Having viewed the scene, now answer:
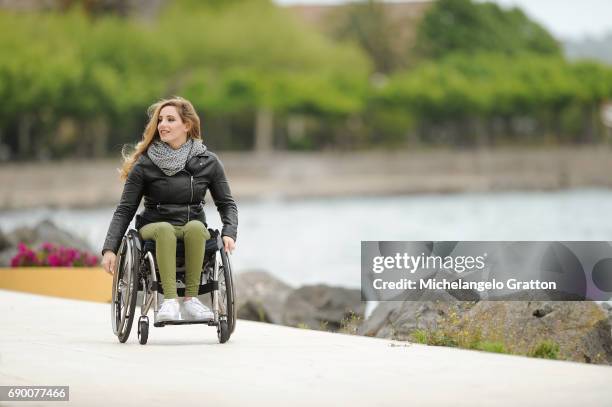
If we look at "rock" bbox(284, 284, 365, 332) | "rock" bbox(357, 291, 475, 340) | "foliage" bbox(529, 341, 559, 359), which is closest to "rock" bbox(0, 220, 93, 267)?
"rock" bbox(284, 284, 365, 332)

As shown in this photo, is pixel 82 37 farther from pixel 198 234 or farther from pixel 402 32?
pixel 198 234

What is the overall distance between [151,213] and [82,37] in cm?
9426

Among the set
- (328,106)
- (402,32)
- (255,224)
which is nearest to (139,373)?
(255,224)

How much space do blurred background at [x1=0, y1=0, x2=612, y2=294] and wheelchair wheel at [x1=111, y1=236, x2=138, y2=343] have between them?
2420 inches

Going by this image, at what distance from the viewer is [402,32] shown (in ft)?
474

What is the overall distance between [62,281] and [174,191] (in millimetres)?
6670

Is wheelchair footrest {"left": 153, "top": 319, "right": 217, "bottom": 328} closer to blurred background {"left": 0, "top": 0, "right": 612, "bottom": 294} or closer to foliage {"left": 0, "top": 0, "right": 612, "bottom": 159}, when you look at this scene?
blurred background {"left": 0, "top": 0, "right": 612, "bottom": 294}

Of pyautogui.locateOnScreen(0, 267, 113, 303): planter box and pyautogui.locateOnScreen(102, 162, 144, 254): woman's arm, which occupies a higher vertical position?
pyautogui.locateOnScreen(102, 162, 144, 254): woman's arm

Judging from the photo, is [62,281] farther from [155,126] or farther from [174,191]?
[174,191]

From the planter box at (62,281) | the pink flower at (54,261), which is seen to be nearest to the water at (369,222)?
the pink flower at (54,261)

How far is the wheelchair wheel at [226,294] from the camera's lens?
856cm

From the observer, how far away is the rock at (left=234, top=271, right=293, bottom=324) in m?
16.9

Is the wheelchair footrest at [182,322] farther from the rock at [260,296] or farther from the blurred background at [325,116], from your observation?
the blurred background at [325,116]

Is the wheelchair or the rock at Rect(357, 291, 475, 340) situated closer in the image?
the wheelchair
